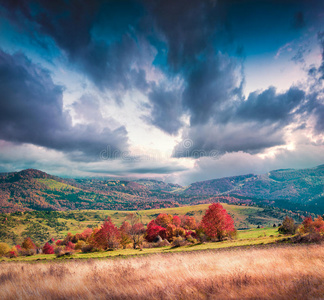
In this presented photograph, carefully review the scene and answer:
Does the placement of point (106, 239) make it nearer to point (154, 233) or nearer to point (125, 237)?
point (125, 237)

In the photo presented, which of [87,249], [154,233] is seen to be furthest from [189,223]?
[87,249]

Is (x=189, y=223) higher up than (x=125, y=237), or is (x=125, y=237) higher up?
(x=125, y=237)

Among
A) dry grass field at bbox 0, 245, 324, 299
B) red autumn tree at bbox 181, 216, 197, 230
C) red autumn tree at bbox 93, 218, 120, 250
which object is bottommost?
red autumn tree at bbox 181, 216, 197, 230

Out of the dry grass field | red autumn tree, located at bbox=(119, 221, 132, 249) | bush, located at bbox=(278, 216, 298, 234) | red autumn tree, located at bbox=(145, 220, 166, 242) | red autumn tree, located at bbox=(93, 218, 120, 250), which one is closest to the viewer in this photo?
the dry grass field

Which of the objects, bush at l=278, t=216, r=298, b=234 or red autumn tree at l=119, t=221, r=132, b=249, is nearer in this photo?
bush at l=278, t=216, r=298, b=234

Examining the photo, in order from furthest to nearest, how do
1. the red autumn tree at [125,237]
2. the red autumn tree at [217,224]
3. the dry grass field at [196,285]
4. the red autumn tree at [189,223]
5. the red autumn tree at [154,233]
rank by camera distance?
the red autumn tree at [189,223] → the red autumn tree at [154,233] → the red autumn tree at [125,237] → the red autumn tree at [217,224] → the dry grass field at [196,285]

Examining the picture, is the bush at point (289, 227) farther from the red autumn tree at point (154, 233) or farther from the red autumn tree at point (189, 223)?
the red autumn tree at point (189, 223)

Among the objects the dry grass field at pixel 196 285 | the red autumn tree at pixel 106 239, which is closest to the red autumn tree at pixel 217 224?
the red autumn tree at pixel 106 239

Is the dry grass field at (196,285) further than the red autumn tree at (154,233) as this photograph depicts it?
No

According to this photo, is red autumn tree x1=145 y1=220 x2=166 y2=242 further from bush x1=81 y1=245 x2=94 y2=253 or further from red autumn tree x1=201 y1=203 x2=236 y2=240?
red autumn tree x1=201 y1=203 x2=236 y2=240

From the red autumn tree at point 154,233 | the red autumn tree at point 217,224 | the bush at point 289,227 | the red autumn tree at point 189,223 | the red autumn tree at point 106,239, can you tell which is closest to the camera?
the red autumn tree at point 217,224

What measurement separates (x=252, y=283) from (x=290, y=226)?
65166 mm

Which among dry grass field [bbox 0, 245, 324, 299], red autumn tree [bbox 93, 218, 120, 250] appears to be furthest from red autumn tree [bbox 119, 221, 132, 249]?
dry grass field [bbox 0, 245, 324, 299]

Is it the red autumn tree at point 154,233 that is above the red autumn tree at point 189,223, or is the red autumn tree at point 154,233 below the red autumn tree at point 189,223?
above
